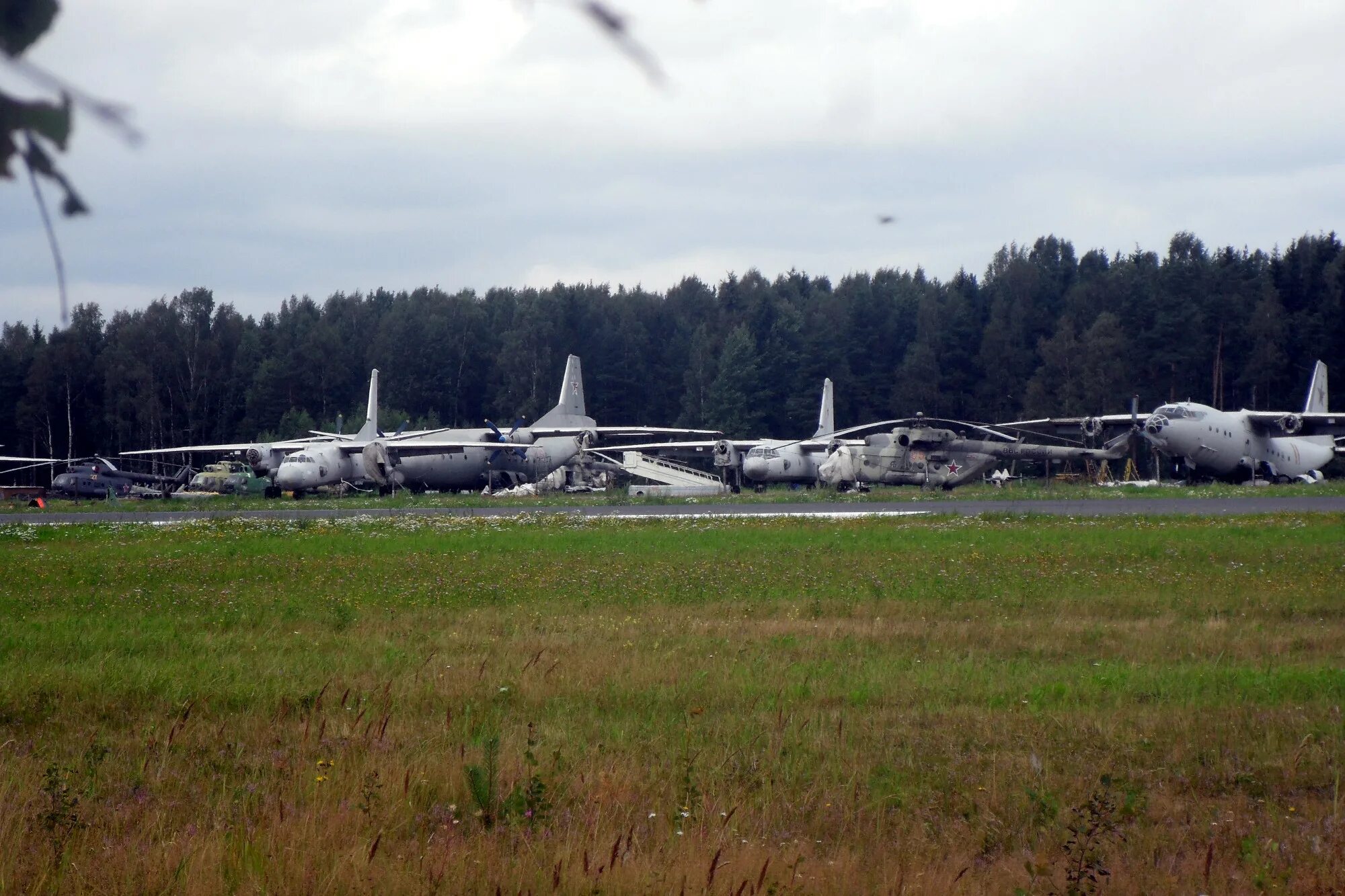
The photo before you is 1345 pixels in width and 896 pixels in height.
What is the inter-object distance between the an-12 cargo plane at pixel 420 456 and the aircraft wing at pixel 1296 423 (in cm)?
2378

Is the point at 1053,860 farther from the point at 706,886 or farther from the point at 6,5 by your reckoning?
the point at 6,5

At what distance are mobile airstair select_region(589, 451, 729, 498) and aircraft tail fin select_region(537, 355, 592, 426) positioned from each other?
8.81ft

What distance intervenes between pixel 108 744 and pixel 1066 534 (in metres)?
18.7

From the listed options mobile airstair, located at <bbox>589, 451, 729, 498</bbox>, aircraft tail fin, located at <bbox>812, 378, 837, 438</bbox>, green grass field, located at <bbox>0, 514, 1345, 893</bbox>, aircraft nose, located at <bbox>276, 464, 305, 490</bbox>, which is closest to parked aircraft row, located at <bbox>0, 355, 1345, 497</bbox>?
aircraft nose, located at <bbox>276, 464, 305, 490</bbox>

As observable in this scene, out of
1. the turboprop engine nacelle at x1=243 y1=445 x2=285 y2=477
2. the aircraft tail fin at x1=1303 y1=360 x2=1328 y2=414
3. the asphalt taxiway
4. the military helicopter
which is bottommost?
the asphalt taxiway

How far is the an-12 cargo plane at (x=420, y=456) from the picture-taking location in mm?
47031

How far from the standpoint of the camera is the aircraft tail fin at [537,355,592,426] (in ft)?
200

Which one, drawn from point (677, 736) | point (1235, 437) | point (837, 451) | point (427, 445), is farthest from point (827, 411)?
point (677, 736)

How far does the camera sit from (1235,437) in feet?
137

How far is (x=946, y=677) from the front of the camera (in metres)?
8.38

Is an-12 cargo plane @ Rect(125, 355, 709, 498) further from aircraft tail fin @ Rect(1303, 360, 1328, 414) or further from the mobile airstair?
aircraft tail fin @ Rect(1303, 360, 1328, 414)

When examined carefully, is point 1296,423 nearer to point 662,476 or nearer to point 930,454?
point 930,454

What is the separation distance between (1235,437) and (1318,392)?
50.1 feet

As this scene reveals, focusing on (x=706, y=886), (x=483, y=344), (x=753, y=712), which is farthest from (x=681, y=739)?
(x=483, y=344)
